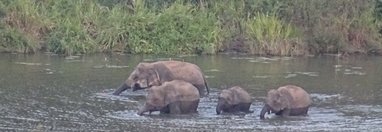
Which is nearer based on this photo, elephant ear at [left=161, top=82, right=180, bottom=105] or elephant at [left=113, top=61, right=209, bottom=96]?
elephant ear at [left=161, top=82, right=180, bottom=105]

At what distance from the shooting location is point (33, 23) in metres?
31.2

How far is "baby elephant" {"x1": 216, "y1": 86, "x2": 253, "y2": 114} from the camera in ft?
57.1

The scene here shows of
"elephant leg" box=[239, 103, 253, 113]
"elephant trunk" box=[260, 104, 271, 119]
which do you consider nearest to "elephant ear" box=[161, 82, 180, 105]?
"elephant leg" box=[239, 103, 253, 113]

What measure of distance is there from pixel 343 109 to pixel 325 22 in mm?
14081

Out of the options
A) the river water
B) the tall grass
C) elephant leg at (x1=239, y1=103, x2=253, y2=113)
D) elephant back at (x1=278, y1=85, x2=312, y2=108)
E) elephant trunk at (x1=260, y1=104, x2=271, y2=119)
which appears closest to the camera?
the river water

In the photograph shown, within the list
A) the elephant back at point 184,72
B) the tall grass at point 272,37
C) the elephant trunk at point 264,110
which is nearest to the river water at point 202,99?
the elephant trunk at point 264,110

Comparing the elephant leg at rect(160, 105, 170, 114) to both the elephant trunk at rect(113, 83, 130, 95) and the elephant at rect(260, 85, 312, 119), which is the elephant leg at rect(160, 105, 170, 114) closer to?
the elephant at rect(260, 85, 312, 119)

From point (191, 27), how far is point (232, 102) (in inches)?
562

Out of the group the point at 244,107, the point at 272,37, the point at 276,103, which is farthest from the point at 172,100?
the point at 272,37

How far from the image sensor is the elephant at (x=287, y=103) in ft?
56.2

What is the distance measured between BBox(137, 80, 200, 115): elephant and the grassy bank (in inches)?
497

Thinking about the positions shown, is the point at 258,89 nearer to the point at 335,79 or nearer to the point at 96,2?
the point at 335,79

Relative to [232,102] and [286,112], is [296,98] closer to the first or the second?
[286,112]

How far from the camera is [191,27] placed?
31.6 m
